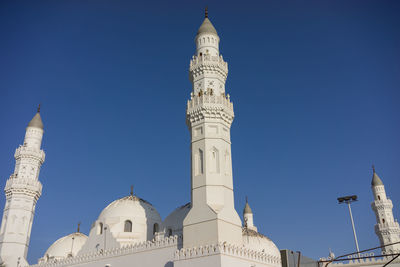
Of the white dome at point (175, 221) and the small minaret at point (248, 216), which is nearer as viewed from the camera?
the white dome at point (175, 221)

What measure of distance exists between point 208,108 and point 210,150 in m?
3.02

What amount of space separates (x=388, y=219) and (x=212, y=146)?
32.0 meters

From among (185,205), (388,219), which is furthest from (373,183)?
(185,205)

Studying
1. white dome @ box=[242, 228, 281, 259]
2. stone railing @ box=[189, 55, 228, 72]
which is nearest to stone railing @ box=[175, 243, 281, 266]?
stone railing @ box=[189, 55, 228, 72]

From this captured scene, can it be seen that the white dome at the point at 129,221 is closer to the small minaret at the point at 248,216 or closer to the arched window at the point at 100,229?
the arched window at the point at 100,229

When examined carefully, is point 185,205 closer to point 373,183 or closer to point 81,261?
point 81,261

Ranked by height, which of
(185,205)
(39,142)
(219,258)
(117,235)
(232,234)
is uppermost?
(39,142)

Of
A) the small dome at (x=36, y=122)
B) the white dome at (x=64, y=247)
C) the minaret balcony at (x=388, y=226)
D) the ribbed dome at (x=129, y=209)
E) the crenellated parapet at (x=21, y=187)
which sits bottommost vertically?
the white dome at (x=64, y=247)

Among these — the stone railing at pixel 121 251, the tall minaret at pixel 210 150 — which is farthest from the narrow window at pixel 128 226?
the tall minaret at pixel 210 150

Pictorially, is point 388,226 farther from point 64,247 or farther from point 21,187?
point 21,187

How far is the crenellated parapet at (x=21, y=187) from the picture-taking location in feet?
124

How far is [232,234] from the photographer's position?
22250 millimetres

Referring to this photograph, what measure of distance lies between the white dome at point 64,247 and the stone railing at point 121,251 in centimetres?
319

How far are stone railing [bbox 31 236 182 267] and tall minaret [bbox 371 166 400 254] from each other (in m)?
31.9
